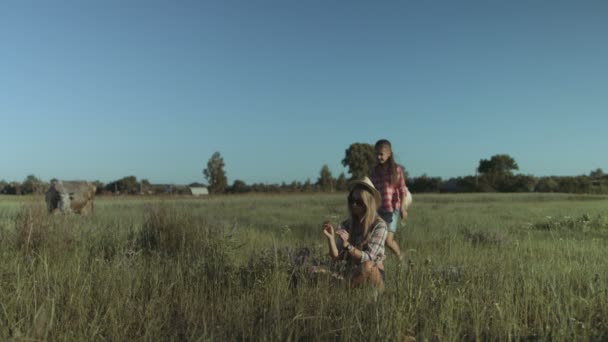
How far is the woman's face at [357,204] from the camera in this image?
14.6 ft

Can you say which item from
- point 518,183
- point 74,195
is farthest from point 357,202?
point 518,183

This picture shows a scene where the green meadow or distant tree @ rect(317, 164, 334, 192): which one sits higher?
distant tree @ rect(317, 164, 334, 192)

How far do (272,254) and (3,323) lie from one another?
9.28 ft

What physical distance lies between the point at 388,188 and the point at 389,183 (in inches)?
3.1

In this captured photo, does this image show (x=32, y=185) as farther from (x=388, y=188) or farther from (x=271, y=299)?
(x=388, y=188)

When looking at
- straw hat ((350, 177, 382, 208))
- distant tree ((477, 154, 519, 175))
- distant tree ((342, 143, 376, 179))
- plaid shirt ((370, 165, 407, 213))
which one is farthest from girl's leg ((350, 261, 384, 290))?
distant tree ((477, 154, 519, 175))

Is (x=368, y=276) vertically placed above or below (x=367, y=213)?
below

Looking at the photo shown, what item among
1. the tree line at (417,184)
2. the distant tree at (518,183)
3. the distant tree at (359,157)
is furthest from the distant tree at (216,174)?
the distant tree at (518,183)

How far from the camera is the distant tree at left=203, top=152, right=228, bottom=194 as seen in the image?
6025cm

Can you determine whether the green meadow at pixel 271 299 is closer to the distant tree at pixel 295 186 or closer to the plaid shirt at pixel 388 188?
the plaid shirt at pixel 388 188

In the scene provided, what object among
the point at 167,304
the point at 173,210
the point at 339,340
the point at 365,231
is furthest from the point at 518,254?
the point at 173,210

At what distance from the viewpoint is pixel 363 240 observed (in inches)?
173

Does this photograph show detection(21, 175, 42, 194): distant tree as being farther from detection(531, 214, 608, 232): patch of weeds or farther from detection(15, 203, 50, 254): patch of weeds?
detection(531, 214, 608, 232): patch of weeds

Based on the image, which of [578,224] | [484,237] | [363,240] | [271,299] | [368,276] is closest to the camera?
[271,299]
